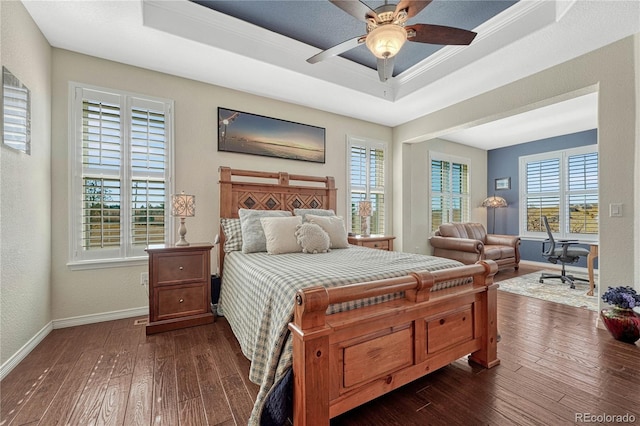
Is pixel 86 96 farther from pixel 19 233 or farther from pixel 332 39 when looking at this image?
pixel 332 39

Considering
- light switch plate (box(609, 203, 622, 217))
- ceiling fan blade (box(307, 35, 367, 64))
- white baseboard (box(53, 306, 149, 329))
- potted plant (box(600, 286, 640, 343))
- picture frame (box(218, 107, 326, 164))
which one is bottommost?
white baseboard (box(53, 306, 149, 329))

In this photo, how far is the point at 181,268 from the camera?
2.63m

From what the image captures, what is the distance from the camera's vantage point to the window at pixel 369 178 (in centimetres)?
452

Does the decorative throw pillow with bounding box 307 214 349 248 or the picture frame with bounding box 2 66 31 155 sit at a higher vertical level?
the picture frame with bounding box 2 66 31 155

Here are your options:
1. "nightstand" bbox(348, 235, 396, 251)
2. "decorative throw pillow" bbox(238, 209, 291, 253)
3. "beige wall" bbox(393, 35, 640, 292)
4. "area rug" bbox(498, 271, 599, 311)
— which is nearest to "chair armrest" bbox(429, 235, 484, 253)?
"area rug" bbox(498, 271, 599, 311)

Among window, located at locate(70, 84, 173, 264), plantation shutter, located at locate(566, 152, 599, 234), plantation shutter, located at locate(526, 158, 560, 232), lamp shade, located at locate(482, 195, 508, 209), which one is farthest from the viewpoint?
lamp shade, located at locate(482, 195, 508, 209)

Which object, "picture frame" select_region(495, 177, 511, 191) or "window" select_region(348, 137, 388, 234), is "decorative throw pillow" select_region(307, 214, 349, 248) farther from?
"picture frame" select_region(495, 177, 511, 191)

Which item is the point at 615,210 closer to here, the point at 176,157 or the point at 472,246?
the point at 472,246

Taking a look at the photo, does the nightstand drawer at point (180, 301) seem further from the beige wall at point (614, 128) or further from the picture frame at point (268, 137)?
the beige wall at point (614, 128)

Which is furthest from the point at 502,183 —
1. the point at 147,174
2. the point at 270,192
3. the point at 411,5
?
the point at 147,174

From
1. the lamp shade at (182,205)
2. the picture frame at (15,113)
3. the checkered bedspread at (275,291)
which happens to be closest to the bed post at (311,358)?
the checkered bedspread at (275,291)

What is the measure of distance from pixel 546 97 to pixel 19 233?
512cm

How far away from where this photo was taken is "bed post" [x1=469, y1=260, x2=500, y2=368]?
75.8 inches

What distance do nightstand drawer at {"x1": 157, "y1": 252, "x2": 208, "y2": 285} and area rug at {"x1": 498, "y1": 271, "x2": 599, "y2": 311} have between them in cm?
422
